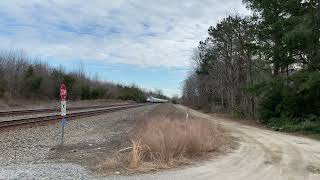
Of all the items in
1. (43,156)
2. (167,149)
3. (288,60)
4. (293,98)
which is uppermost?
(288,60)

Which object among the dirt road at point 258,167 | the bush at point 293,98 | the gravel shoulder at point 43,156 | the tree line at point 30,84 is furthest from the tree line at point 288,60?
the tree line at point 30,84

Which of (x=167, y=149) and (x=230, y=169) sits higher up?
(x=167, y=149)

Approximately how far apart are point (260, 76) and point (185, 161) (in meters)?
42.3

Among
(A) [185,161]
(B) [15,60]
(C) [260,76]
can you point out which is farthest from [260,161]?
(B) [15,60]

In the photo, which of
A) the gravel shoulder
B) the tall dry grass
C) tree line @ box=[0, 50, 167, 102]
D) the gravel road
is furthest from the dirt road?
tree line @ box=[0, 50, 167, 102]

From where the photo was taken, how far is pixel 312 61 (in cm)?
3288

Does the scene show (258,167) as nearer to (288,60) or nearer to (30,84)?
(288,60)

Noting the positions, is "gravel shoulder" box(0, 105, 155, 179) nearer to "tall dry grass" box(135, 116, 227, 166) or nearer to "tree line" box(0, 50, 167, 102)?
"tall dry grass" box(135, 116, 227, 166)

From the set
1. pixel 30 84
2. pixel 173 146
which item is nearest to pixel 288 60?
pixel 173 146

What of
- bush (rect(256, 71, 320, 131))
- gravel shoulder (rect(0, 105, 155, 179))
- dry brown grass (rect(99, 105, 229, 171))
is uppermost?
bush (rect(256, 71, 320, 131))

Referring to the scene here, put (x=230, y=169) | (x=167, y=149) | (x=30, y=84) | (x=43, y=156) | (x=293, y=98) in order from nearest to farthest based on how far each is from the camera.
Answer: (x=230, y=169) → (x=167, y=149) → (x=43, y=156) → (x=293, y=98) → (x=30, y=84)

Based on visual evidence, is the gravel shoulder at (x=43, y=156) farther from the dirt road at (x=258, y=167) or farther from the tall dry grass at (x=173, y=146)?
the dirt road at (x=258, y=167)

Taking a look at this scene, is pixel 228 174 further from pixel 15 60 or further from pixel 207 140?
pixel 15 60

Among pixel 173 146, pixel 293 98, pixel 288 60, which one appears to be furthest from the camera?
pixel 288 60
